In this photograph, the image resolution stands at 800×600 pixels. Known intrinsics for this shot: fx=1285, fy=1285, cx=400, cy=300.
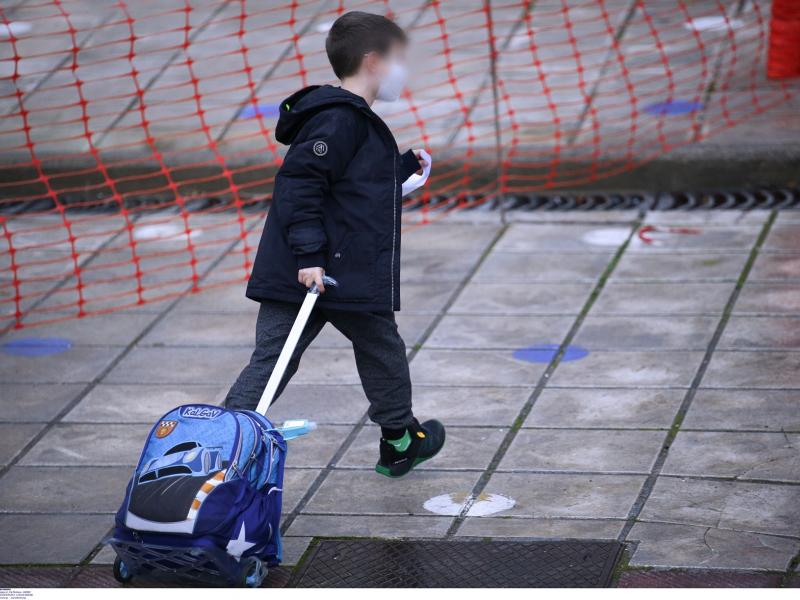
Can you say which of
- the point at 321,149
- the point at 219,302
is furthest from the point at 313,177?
the point at 219,302

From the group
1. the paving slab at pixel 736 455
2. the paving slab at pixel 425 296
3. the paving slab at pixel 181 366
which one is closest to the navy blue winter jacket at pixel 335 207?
the paving slab at pixel 736 455

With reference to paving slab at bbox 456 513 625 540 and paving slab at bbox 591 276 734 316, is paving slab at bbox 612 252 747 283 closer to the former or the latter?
paving slab at bbox 591 276 734 316

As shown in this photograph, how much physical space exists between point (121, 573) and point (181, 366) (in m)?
1.91

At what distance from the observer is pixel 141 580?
3812 millimetres

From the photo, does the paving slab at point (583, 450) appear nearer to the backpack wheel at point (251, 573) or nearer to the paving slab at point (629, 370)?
the paving slab at point (629, 370)

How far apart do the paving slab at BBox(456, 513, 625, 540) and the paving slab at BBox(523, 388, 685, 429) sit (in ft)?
2.53

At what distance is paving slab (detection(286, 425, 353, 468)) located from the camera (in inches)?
183

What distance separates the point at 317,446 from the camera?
4777mm

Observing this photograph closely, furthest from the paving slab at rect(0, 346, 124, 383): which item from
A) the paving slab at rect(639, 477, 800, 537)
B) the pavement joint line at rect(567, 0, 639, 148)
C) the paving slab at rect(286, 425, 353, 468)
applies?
the pavement joint line at rect(567, 0, 639, 148)

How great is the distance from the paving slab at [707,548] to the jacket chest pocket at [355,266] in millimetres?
1127

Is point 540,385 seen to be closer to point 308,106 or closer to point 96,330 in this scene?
point 308,106

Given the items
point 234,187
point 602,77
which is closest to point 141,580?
point 234,187

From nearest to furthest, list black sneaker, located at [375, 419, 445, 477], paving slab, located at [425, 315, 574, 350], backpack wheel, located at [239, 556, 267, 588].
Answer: backpack wheel, located at [239, 556, 267, 588] → black sneaker, located at [375, 419, 445, 477] → paving slab, located at [425, 315, 574, 350]

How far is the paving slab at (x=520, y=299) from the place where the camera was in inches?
239
